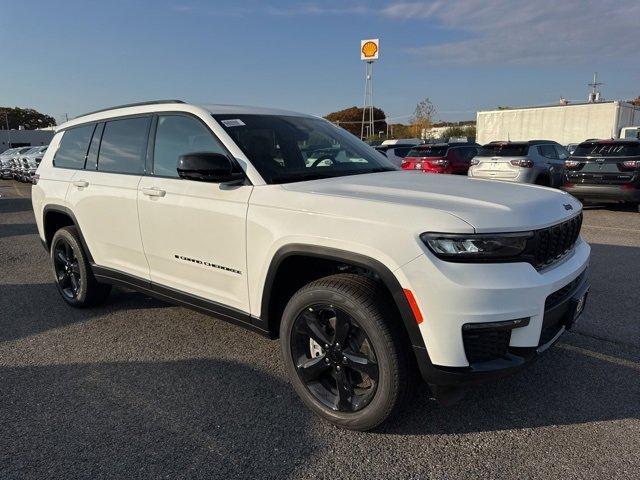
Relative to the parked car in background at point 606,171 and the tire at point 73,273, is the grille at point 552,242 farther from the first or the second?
the parked car in background at point 606,171

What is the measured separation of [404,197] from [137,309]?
10.7 ft

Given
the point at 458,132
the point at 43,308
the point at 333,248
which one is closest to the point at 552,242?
the point at 333,248

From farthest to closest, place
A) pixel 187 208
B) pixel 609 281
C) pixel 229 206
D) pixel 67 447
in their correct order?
1. pixel 609 281
2. pixel 187 208
3. pixel 229 206
4. pixel 67 447

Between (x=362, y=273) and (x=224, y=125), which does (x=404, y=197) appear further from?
(x=224, y=125)

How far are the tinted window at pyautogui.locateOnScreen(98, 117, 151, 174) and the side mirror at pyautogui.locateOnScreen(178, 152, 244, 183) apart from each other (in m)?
0.97

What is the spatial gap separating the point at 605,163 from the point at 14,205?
1524cm

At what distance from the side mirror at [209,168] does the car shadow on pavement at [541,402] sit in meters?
1.69

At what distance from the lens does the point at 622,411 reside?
2.97 m

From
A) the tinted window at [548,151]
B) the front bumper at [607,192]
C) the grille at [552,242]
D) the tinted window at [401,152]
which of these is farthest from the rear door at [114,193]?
the tinted window at [401,152]

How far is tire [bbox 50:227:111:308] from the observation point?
468 centimetres

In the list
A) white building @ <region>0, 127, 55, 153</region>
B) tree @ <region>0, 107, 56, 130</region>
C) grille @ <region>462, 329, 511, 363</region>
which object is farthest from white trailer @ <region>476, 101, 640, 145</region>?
tree @ <region>0, 107, 56, 130</region>

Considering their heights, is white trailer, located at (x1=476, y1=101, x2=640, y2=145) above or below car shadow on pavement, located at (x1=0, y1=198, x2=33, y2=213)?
above

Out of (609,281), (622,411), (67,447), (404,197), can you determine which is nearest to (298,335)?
(404,197)

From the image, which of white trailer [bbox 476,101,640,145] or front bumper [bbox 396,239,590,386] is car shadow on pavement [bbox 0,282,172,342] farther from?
white trailer [bbox 476,101,640,145]
